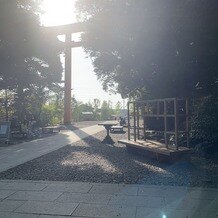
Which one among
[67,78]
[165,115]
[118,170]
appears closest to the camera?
[118,170]

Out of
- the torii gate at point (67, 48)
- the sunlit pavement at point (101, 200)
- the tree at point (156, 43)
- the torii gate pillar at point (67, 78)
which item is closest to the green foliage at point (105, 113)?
the torii gate pillar at point (67, 78)

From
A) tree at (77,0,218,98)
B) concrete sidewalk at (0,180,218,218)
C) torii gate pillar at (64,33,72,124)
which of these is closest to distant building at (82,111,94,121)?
torii gate pillar at (64,33,72,124)

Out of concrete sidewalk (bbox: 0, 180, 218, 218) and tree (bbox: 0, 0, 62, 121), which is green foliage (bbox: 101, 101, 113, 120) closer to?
tree (bbox: 0, 0, 62, 121)

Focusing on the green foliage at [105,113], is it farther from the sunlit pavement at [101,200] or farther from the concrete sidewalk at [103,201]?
the concrete sidewalk at [103,201]

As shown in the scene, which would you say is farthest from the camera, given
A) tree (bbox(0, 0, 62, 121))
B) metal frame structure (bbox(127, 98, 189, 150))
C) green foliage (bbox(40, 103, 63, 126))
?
green foliage (bbox(40, 103, 63, 126))

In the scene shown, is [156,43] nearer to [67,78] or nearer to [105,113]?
[67,78]

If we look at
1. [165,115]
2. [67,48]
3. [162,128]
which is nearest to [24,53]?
[162,128]

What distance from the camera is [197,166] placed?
352 inches

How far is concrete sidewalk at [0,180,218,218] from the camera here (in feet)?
16.5

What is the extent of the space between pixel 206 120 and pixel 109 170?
13.2 ft

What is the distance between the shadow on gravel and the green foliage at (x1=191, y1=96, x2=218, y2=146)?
1.78 meters

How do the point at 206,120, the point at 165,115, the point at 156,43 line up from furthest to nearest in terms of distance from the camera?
the point at 156,43 → the point at 206,120 → the point at 165,115

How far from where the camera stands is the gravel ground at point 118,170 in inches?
289

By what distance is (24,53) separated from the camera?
19922mm
